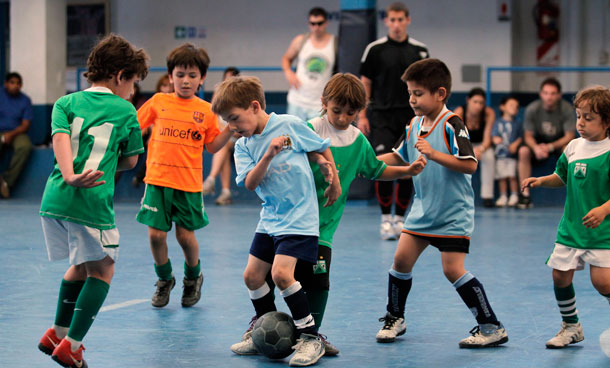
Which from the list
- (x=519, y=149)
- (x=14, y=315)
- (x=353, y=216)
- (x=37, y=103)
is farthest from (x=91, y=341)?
(x=37, y=103)

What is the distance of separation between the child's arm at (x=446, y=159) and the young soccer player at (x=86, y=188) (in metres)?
1.26

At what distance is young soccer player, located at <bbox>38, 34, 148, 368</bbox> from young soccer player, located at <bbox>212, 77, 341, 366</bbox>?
0.46 metres

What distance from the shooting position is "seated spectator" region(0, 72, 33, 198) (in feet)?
43.6

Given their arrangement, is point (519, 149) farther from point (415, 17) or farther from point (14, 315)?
point (14, 315)

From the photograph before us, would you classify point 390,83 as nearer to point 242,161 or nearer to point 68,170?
point 242,161

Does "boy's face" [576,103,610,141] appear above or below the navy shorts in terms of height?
above

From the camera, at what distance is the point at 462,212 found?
456 centimetres

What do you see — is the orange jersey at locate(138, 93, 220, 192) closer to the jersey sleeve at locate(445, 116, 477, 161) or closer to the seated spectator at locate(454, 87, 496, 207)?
the jersey sleeve at locate(445, 116, 477, 161)

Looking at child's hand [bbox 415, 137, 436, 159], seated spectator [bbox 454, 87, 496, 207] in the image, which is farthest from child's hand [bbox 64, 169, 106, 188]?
seated spectator [bbox 454, 87, 496, 207]

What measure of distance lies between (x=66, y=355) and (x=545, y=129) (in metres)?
8.88

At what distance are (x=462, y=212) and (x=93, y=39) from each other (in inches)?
579

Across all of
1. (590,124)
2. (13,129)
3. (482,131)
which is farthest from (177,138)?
(13,129)

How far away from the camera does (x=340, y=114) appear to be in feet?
14.9

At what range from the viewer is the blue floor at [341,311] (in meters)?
4.23
